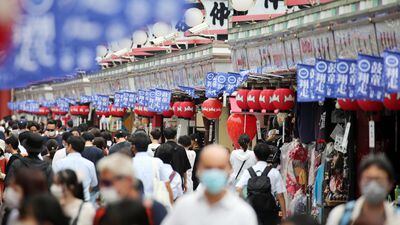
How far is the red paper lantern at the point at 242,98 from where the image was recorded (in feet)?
65.5

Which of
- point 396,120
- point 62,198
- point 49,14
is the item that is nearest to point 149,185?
point 49,14

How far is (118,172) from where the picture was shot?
8398 mm

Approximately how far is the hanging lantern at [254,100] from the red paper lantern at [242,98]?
8.2 inches

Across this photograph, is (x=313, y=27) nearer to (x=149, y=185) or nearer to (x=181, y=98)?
(x=149, y=185)

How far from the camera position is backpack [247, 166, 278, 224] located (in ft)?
44.3

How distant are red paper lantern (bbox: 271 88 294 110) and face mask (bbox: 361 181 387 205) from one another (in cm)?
985

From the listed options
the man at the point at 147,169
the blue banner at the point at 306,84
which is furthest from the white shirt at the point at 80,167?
the blue banner at the point at 306,84

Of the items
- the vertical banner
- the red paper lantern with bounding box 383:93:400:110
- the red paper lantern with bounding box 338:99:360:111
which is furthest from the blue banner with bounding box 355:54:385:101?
the red paper lantern with bounding box 338:99:360:111

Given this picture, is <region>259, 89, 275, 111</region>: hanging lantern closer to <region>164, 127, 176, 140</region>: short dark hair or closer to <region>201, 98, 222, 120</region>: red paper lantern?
<region>164, 127, 176, 140</region>: short dark hair

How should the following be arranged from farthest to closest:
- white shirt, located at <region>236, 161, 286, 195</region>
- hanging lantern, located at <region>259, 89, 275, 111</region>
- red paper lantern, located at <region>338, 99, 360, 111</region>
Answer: hanging lantern, located at <region>259, 89, 275, 111</region> < red paper lantern, located at <region>338, 99, 360, 111</region> < white shirt, located at <region>236, 161, 286, 195</region>

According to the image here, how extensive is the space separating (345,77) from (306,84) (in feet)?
3.84

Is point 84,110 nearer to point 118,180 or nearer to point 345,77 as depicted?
point 345,77

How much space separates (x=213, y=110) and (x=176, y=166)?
6.18 meters

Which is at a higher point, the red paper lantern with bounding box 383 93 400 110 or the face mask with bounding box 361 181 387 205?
the red paper lantern with bounding box 383 93 400 110
